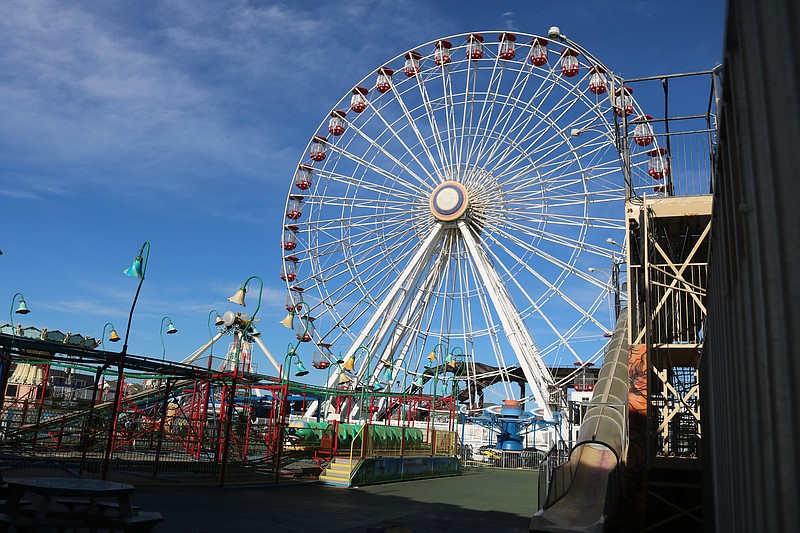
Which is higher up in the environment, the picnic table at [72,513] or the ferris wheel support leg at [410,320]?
the ferris wheel support leg at [410,320]

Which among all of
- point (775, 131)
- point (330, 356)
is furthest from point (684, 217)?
point (330, 356)

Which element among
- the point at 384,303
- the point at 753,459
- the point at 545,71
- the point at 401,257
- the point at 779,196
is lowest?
the point at 753,459

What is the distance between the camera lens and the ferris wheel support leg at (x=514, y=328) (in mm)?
26906

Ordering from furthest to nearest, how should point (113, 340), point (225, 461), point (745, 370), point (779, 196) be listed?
point (113, 340), point (225, 461), point (745, 370), point (779, 196)

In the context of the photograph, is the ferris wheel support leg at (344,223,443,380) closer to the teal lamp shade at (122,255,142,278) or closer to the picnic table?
the teal lamp shade at (122,255,142,278)

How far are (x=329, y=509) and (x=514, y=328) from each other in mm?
15664

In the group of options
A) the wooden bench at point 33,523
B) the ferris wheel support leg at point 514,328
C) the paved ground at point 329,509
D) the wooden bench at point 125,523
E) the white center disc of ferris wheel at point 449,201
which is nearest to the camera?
the wooden bench at point 33,523

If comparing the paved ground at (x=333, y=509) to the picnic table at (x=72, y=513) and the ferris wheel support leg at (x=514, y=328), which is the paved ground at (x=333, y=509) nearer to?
the picnic table at (x=72, y=513)

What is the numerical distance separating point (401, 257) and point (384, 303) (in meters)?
2.25

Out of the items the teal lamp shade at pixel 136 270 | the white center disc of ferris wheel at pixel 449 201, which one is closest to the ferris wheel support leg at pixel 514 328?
the white center disc of ferris wheel at pixel 449 201

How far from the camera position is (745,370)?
9.52 ft

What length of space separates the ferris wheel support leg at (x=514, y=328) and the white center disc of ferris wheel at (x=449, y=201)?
1.70ft

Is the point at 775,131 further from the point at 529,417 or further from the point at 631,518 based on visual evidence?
the point at 529,417

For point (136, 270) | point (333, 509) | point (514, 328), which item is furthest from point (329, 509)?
point (514, 328)
